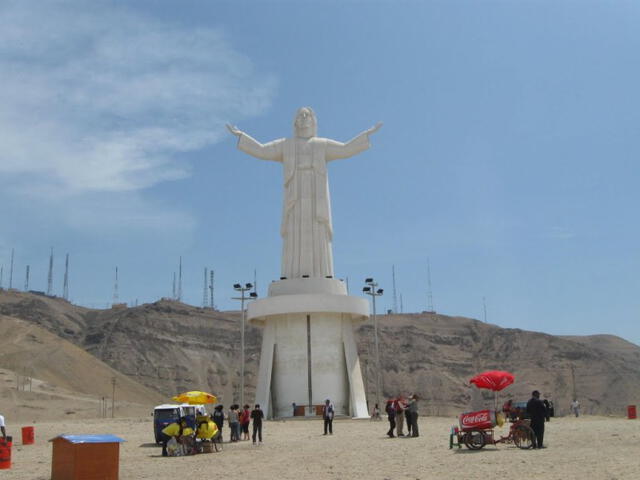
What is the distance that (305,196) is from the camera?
3834 cm

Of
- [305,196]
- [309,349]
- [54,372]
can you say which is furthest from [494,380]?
[54,372]

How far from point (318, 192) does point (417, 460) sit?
77.6 feet

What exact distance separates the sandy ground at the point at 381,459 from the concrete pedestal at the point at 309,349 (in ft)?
40.5

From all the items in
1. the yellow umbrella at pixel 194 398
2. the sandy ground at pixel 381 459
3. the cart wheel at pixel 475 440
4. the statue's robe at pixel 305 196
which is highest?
the statue's robe at pixel 305 196

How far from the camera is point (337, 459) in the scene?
16.7 metres

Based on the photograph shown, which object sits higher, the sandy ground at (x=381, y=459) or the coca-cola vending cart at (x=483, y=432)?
the coca-cola vending cart at (x=483, y=432)

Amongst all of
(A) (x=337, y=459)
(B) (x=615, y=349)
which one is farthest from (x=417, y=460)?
(B) (x=615, y=349)

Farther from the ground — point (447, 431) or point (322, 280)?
point (322, 280)

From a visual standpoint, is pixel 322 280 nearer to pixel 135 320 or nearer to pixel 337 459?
pixel 337 459

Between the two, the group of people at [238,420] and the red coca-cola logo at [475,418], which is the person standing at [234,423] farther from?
the red coca-cola logo at [475,418]

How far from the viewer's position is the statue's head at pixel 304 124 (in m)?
39.4

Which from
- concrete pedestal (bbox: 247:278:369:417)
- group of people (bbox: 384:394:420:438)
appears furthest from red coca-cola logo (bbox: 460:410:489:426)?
concrete pedestal (bbox: 247:278:369:417)

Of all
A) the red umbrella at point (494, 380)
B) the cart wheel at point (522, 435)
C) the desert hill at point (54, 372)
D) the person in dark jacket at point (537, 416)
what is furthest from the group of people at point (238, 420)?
the desert hill at point (54, 372)

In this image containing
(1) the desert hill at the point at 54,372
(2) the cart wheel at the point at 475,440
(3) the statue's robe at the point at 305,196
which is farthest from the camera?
(1) the desert hill at the point at 54,372
